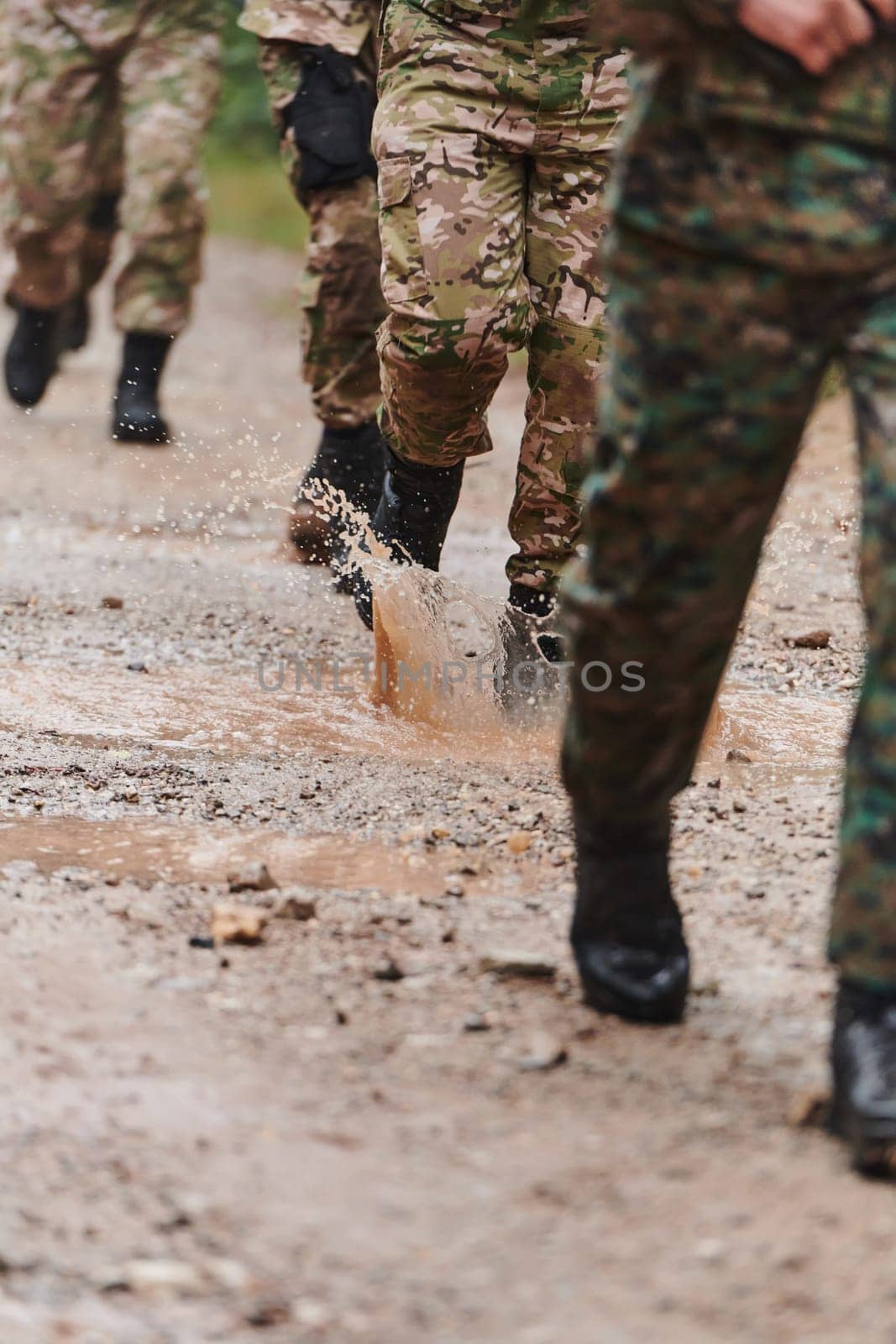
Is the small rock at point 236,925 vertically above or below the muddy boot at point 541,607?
above

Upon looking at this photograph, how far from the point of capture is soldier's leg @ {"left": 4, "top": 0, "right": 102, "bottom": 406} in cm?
581

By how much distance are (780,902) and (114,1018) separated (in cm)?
89

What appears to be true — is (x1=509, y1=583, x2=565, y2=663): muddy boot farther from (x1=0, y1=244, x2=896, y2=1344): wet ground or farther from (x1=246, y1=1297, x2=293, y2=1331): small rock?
(x1=246, y1=1297, x2=293, y2=1331): small rock

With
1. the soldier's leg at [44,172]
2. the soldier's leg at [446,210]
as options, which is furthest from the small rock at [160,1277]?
the soldier's leg at [44,172]

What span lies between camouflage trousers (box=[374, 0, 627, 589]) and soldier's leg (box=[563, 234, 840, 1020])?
133 cm

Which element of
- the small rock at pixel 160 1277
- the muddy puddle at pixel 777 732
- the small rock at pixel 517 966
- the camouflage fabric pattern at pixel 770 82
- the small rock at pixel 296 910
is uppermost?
the camouflage fabric pattern at pixel 770 82

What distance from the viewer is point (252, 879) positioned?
2.44 meters

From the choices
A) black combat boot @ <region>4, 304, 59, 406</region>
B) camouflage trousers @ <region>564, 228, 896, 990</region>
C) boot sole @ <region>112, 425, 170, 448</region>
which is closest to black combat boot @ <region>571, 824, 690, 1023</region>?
camouflage trousers @ <region>564, 228, 896, 990</region>

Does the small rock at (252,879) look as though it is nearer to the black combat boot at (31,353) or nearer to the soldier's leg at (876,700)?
the soldier's leg at (876,700)

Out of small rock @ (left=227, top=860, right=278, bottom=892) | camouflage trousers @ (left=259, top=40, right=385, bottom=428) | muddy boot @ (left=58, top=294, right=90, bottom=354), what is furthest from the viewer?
muddy boot @ (left=58, top=294, right=90, bottom=354)

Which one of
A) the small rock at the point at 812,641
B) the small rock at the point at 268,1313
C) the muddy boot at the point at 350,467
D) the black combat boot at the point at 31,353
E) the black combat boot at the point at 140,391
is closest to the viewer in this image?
the small rock at the point at 268,1313

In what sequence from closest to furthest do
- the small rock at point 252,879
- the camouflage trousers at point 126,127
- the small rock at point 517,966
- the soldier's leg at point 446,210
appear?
the small rock at point 517,966 < the small rock at point 252,879 < the soldier's leg at point 446,210 < the camouflage trousers at point 126,127

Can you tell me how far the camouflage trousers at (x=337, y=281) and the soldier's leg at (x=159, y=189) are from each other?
62.2 inches

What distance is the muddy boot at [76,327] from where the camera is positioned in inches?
267
